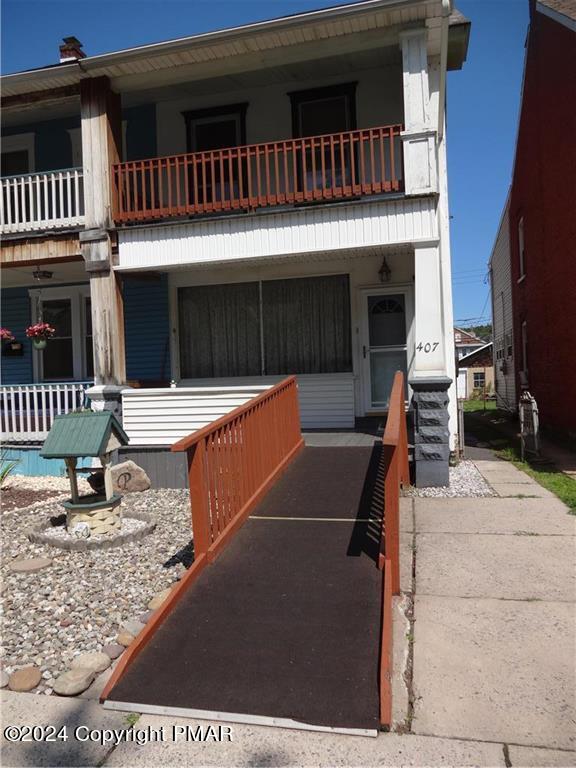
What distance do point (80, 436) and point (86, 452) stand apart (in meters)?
0.23

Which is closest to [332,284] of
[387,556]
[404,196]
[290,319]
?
[290,319]

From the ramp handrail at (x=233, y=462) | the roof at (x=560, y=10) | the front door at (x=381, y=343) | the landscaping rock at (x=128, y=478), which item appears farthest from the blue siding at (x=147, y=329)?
the roof at (x=560, y=10)

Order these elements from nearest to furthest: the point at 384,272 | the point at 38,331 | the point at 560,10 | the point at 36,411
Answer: the point at 36,411 < the point at 384,272 < the point at 38,331 < the point at 560,10

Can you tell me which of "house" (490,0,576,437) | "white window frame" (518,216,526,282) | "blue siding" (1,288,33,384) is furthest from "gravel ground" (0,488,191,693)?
"white window frame" (518,216,526,282)

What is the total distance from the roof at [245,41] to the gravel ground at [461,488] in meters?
5.90

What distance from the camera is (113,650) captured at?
3.57 metres

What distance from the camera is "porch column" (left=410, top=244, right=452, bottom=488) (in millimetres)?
7160

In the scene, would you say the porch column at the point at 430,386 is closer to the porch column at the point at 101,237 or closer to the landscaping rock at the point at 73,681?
the porch column at the point at 101,237

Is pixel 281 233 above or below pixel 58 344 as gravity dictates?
above

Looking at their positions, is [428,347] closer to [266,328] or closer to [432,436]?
[432,436]

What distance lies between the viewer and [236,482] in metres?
5.14

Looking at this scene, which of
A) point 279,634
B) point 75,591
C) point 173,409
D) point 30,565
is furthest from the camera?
point 173,409

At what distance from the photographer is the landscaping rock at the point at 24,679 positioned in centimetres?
318

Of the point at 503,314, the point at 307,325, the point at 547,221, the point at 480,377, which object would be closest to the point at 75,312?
the point at 307,325
